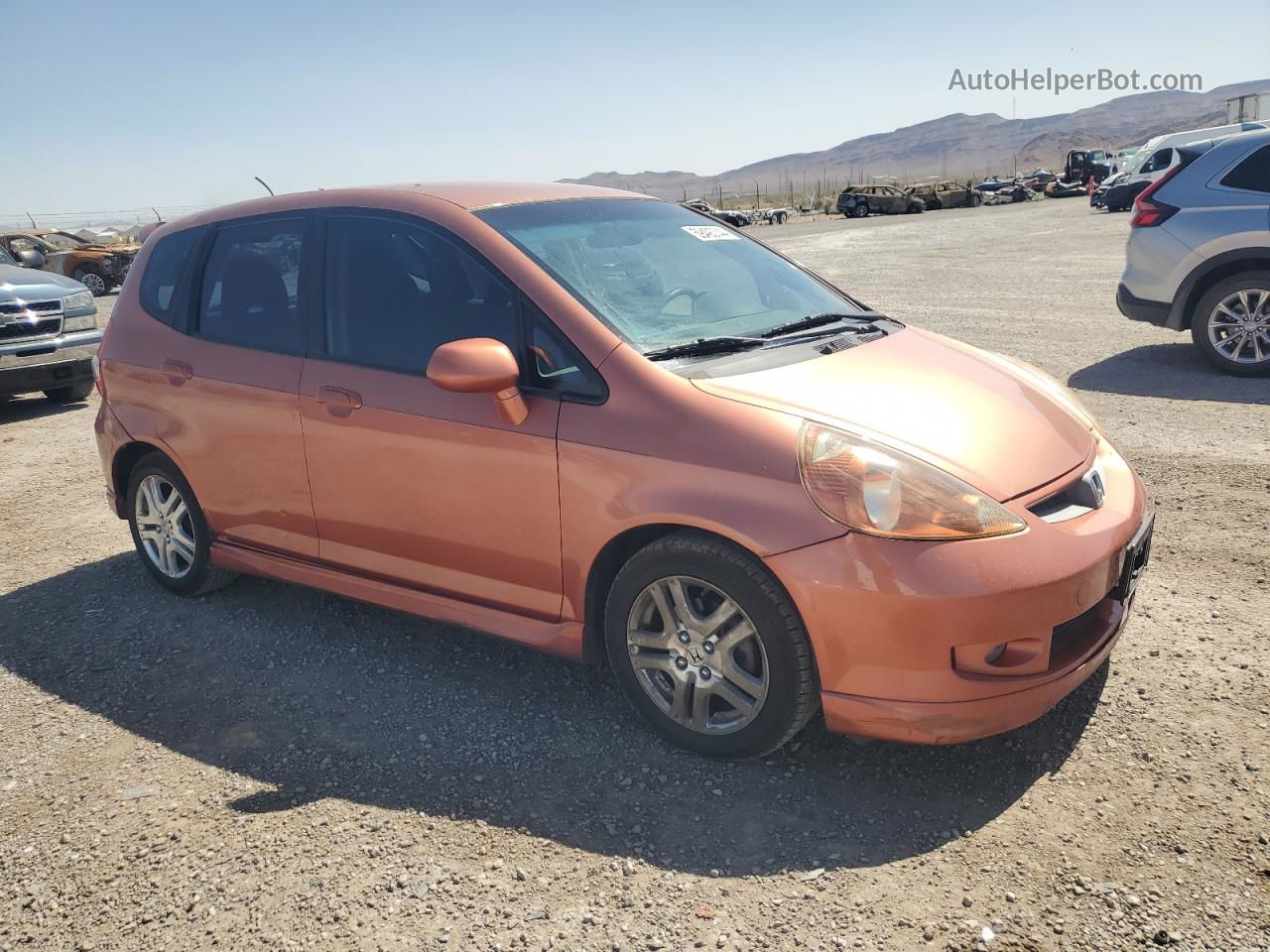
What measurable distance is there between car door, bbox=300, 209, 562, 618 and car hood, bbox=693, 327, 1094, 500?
0.74m

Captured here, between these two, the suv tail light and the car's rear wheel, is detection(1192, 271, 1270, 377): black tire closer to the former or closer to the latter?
the suv tail light

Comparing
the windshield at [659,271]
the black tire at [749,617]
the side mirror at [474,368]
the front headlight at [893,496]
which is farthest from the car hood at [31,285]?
the front headlight at [893,496]

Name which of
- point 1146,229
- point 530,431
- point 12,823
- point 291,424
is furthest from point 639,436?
point 1146,229

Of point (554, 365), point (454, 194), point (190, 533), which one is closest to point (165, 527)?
point (190, 533)

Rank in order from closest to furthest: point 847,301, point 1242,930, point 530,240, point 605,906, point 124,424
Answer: point 1242,930 < point 605,906 < point 530,240 < point 847,301 < point 124,424

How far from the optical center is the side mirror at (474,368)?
10.2 feet

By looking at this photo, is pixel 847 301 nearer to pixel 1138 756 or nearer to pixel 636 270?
pixel 636 270

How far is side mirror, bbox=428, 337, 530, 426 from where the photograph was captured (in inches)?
122

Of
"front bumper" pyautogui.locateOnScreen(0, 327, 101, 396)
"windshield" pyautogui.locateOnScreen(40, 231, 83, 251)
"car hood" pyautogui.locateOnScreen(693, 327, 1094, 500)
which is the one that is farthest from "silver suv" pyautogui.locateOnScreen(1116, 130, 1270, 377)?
"windshield" pyautogui.locateOnScreen(40, 231, 83, 251)

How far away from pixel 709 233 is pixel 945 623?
2.20 m

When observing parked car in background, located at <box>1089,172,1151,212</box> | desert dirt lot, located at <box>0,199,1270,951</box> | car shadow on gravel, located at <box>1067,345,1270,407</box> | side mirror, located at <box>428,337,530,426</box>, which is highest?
parked car in background, located at <box>1089,172,1151,212</box>

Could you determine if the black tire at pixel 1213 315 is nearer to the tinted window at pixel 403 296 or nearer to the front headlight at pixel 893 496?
the front headlight at pixel 893 496

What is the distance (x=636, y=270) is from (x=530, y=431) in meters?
0.85

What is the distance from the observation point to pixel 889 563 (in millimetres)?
2709
